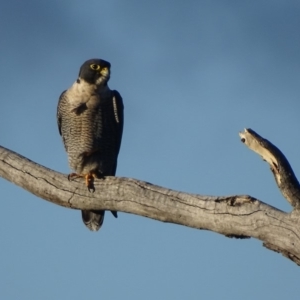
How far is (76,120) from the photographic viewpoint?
9.25m

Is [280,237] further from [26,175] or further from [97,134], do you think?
[97,134]

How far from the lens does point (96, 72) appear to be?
938 centimetres

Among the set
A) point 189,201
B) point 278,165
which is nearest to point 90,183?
point 189,201

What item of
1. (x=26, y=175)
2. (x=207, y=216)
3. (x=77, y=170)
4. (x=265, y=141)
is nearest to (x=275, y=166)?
(x=265, y=141)

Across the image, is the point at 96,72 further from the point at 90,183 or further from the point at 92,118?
the point at 90,183

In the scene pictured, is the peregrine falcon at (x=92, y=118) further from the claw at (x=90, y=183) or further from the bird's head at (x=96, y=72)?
the claw at (x=90, y=183)

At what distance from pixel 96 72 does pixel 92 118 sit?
22.2 inches

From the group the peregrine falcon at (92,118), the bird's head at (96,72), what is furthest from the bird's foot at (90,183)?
the bird's head at (96,72)

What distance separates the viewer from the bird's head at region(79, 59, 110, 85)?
30.7 ft

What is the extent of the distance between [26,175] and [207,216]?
6.62ft

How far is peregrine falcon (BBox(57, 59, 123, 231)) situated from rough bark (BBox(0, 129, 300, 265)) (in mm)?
1845

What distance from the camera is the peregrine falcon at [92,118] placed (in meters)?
9.22

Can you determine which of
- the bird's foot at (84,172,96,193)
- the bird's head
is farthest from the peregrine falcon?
the bird's foot at (84,172,96,193)

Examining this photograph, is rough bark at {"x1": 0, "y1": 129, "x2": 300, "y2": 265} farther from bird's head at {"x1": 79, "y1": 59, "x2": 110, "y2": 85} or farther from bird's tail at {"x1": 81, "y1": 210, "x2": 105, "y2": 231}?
bird's head at {"x1": 79, "y1": 59, "x2": 110, "y2": 85}
